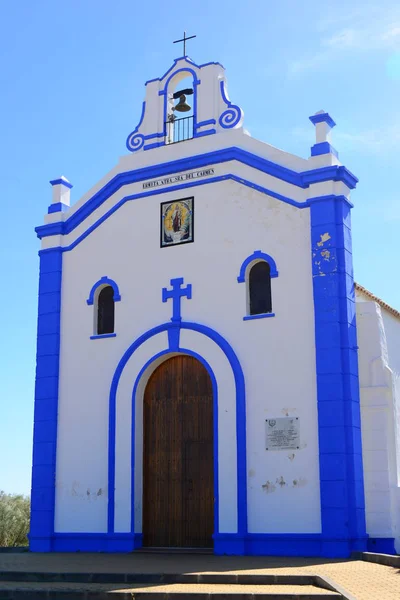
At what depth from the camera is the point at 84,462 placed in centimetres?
1788

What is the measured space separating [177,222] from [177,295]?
5.36 feet

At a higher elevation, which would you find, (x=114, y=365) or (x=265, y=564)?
(x=114, y=365)

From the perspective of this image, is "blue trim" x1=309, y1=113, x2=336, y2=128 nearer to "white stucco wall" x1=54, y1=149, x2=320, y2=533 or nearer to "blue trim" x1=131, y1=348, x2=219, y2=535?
"white stucco wall" x1=54, y1=149, x2=320, y2=533

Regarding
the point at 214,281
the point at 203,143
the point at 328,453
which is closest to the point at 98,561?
the point at 328,453

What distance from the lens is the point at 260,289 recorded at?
16750 millimetres

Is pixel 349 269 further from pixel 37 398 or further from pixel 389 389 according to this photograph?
pixel 37 398

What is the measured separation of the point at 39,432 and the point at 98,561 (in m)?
4.56

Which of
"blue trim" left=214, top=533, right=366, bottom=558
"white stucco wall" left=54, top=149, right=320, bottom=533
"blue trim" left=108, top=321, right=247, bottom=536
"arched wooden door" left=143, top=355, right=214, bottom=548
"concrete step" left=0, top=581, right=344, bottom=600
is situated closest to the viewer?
"concrete step" left=0, top=581, right=344, bottom=600

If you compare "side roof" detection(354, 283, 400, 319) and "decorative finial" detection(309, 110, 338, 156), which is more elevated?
"decorative finial" detection(309, 110, 338, 156)

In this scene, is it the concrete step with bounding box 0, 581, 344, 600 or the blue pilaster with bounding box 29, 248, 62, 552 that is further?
the blue pilaster with bounding box 29, 248, 62, 552

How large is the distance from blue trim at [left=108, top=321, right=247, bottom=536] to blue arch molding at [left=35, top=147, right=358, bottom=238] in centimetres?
305

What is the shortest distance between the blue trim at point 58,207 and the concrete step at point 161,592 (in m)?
9.79

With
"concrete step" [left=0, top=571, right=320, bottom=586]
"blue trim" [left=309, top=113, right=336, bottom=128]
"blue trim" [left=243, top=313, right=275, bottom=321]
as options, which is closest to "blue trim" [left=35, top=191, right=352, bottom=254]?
"blue trim" [left=309, top=113, right=336, bottom=128]

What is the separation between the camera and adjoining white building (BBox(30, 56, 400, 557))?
1538cm
